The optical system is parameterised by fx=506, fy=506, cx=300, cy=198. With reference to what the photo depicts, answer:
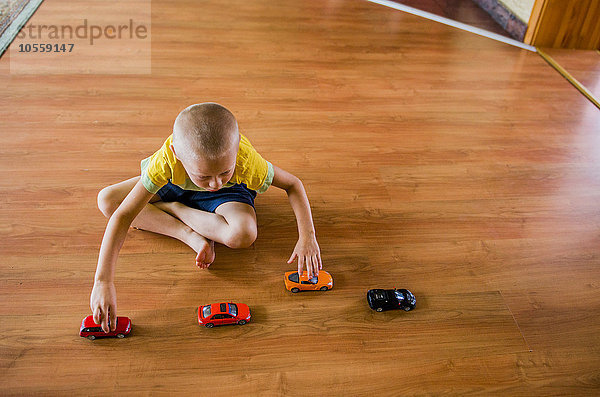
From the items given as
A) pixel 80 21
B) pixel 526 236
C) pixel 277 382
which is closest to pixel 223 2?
pixel 80 21

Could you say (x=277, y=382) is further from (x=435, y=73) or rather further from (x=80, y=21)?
(x=80, y=21)

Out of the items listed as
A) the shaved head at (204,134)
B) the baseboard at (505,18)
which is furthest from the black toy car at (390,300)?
the baseboard at (505,18)

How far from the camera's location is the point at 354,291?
3.99 feet

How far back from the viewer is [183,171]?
43.1 inches

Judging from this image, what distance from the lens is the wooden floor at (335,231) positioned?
1.05 metres

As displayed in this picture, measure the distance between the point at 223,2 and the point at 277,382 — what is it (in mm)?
2188

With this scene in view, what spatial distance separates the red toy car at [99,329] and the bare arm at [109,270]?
19 mm

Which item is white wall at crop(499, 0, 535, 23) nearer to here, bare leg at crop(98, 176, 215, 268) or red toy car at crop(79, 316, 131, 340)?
bare leg at crop(98, 176, 215, 268)

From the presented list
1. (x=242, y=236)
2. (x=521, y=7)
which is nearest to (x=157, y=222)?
(x=242, y=236)

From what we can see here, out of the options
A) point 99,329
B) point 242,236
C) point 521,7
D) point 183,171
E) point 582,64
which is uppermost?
point 521,7

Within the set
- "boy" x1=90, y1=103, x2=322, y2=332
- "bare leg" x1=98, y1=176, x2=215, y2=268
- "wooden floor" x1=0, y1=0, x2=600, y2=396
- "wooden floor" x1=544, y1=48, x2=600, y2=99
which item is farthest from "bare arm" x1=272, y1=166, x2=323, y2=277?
"wooden floor" x1=544, y1=48, x2=600, y2=99

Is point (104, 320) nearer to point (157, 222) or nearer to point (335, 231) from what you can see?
point (157, 222)
